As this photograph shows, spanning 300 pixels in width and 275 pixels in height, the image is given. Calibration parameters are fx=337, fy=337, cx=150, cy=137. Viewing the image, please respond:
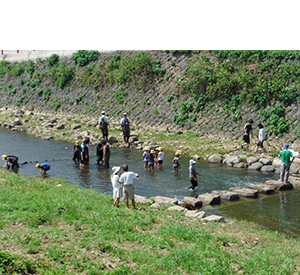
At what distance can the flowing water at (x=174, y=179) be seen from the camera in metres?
13.5

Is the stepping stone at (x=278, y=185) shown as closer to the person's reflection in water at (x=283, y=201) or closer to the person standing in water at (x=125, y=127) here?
the person's reflection in water at (x=283, y=201)

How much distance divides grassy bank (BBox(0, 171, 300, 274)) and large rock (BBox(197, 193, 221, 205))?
2.66 meters

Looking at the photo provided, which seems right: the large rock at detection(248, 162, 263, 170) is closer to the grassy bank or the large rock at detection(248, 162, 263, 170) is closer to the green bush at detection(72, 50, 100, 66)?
the grassy bank

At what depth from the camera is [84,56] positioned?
44.3m

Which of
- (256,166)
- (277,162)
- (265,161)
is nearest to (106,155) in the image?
(256,166)

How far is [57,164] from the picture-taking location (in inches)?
884

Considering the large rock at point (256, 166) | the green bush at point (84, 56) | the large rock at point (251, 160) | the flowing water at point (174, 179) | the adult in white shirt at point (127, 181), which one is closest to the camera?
the adult in white shirt at point (127, 181)

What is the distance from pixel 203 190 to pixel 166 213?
5237mm

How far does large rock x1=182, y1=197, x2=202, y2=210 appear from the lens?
45.2ft

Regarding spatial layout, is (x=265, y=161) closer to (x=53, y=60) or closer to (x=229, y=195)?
(x=229, y=195)

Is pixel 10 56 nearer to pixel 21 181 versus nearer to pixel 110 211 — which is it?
pixel 21 181

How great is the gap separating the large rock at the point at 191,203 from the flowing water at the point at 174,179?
0.35 meters

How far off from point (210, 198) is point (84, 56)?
34.3 meters

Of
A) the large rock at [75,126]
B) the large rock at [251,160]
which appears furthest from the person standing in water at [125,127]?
the large rock at [251,160]
